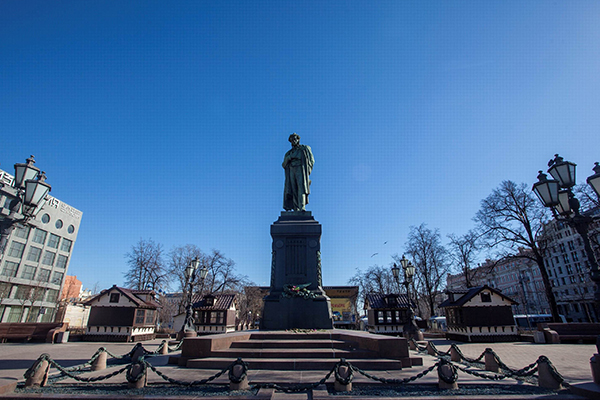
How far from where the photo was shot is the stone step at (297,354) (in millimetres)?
8298

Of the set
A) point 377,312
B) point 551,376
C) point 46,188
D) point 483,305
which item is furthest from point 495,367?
point 377,312

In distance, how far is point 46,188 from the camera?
23.3 ft

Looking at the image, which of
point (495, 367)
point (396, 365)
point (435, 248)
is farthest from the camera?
point (435, 248)

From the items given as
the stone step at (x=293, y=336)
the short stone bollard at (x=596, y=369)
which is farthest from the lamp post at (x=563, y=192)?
the stone step at (x=293, y=336)

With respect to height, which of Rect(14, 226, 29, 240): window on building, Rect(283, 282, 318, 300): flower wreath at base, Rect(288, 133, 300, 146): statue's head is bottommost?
Rect(283, 282, 318, 300): flower wreath at base

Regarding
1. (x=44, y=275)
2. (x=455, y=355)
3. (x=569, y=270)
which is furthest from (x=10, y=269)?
(x=569, y=270)

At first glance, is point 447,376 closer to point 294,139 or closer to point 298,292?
point 298,292

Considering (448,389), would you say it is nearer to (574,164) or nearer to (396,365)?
(396,365)

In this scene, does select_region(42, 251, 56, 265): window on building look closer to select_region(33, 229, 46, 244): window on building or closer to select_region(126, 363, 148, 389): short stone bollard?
select_region(33, 229, 46, 244): window on building

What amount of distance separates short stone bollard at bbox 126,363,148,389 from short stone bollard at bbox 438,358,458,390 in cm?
607

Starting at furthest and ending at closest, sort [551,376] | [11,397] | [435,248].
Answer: [435,248], [551,376], [11,397]

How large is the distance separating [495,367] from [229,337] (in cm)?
788

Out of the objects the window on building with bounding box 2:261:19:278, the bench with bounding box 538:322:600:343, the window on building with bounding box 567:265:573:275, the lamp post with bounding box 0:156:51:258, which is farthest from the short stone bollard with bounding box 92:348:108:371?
the window on building with bounding box 567:265:573:275

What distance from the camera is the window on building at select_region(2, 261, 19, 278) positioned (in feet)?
139
